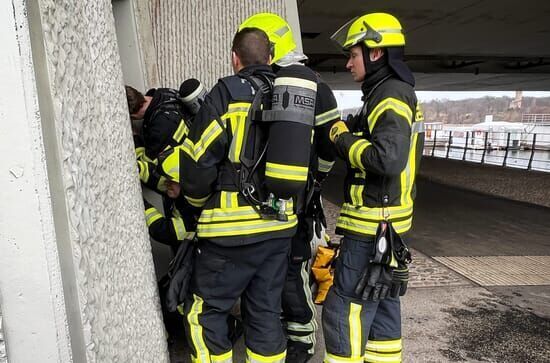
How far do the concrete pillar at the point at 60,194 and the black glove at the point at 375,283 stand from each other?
1.11 metres

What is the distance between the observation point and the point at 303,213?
8.60 ft

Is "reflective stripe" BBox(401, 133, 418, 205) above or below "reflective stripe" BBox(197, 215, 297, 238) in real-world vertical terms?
above

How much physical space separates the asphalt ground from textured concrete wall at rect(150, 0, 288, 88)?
6.58 ft

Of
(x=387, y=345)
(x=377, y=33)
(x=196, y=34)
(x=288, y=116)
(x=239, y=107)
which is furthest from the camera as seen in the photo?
(x=196, y=34)

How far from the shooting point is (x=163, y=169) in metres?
2.36

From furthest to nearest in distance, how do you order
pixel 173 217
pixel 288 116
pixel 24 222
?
pixel 173 217 < pixel 288 116 < pixel 24 222

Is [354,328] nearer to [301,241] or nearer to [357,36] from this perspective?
[301,241]

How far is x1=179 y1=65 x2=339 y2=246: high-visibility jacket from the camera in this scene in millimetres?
1981

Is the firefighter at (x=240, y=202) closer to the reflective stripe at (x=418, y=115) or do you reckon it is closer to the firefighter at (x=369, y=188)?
the firefighter at (x=369, y=188)

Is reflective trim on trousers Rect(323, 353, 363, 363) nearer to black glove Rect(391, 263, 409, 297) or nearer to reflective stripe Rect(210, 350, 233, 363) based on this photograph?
black glove Rect(391, 263, 409, 297)

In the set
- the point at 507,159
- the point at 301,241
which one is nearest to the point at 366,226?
the point at 301,241

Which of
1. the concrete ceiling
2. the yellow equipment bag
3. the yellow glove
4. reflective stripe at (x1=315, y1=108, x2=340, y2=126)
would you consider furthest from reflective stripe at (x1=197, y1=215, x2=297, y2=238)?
the concrete ceiling

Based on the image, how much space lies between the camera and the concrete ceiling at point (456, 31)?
9227 mm

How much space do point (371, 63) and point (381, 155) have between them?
533 mm
